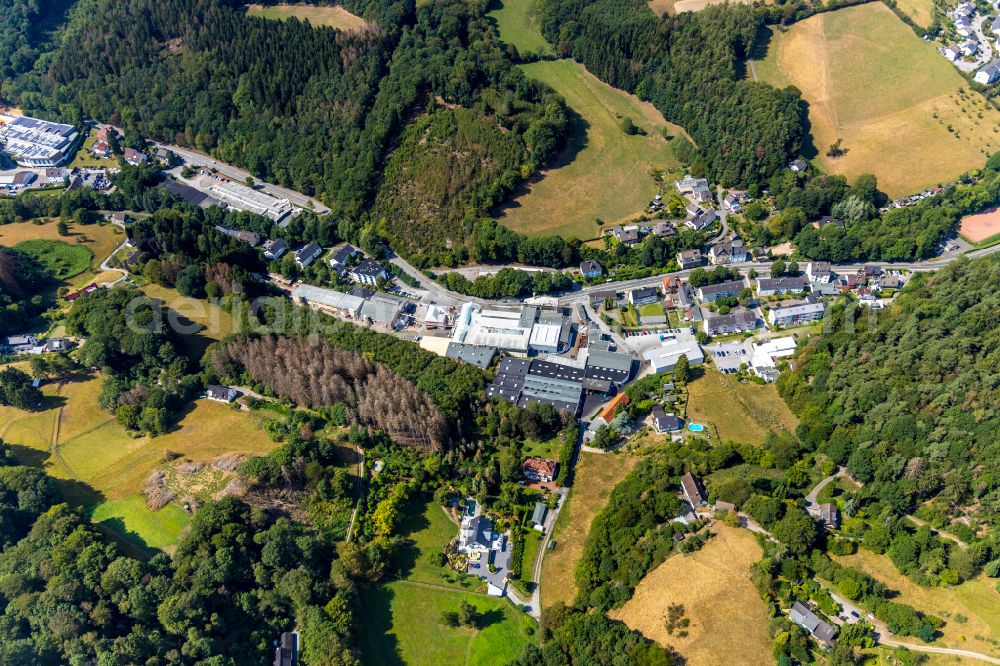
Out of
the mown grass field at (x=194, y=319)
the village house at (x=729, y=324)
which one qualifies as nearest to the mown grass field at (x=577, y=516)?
the village house at (x=729, y=324)

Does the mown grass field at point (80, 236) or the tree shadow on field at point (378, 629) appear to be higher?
the mown grass field at point (80, 236)

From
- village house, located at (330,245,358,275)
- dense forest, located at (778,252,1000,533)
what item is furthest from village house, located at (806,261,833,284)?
village house, located at (330,245,358,275)

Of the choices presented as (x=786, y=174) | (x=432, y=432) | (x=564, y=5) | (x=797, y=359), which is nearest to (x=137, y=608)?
(x=432, y=432)

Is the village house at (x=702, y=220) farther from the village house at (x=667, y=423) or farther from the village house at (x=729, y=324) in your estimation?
the village house at (x=667, y=423)

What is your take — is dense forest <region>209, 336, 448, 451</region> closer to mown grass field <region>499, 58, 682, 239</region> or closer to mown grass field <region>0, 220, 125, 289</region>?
mown grass field <region>0, 220, 125, 289</region>

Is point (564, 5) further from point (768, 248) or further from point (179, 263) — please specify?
point (179, 263)

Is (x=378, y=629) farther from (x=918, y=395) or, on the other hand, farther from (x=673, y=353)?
(x=918, y=395)

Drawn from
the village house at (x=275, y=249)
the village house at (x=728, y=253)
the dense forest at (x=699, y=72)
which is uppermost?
the dense forest at (x=699, y=72)
